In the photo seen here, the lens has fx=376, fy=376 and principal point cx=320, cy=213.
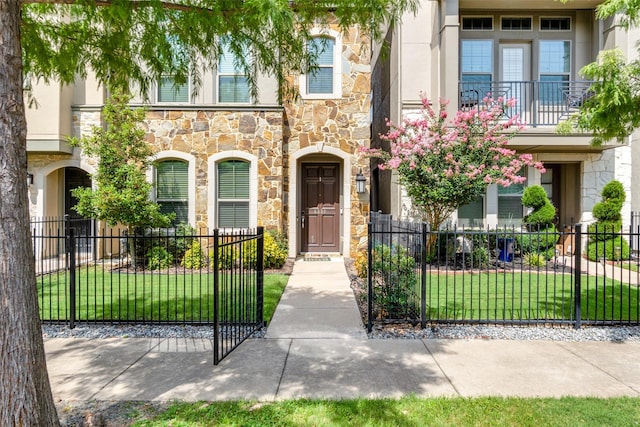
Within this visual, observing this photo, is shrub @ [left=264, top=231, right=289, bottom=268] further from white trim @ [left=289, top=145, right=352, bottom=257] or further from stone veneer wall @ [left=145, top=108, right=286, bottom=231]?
white trim @ [left=289, top=145, right=352, bottom=257]

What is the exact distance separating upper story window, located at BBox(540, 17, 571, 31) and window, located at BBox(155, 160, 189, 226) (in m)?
11.2

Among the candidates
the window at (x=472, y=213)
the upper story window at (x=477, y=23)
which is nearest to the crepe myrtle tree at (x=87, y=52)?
the window at (x=472, y=213)

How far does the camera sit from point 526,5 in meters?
10.5

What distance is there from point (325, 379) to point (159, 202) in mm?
8249

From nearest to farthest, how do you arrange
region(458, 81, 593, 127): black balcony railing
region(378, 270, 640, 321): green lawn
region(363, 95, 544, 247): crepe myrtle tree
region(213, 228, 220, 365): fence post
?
region(213, 228, 220, 365): fence post
region(378, 270, 640, 321): green lawn
region(363, 95, 544, 247): crepe myrtle tree
region(458, 81, 593, 127): black balcony railing

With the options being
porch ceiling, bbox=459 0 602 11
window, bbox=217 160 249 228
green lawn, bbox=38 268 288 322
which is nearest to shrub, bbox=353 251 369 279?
green lawn, bbox=38 268 288 322

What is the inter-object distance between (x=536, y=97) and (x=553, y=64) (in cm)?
130

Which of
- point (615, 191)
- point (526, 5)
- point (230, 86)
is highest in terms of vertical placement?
point (526, 5)

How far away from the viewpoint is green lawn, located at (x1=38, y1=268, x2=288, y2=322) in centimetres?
532

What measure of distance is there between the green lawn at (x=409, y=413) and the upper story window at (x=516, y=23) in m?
10.9

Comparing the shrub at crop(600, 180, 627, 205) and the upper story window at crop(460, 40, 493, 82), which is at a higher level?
the upper story window at crop(460, 40, 493, 82)

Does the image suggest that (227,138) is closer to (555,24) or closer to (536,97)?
(536,97)

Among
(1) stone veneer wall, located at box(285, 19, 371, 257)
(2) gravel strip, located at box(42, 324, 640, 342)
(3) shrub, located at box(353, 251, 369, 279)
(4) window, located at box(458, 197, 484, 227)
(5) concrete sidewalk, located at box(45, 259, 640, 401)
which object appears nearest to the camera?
(5) concrete sidewalk, located at box(45, 259, 640, 401)

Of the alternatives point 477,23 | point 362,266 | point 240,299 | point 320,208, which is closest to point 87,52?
point 240,299
